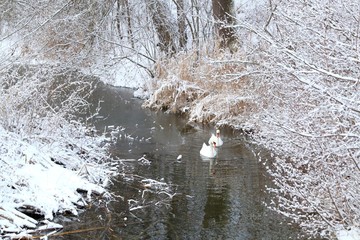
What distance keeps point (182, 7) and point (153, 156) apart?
737 cm

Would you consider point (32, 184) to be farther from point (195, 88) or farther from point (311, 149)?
point (195, 88)

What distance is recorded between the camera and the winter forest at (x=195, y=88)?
15.0 feet

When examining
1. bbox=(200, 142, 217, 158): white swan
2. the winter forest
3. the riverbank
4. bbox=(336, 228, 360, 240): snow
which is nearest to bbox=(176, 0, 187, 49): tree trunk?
the winter forest

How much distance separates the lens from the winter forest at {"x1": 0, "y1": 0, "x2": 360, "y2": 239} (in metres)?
4.56

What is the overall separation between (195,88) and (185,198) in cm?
620

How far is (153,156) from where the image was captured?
882 cm

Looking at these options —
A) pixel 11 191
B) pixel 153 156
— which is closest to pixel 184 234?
pixel 11 191

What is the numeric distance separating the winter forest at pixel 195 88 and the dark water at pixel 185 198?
0.92 feet

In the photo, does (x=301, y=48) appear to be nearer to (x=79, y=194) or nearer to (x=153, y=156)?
(x=79, y=194)

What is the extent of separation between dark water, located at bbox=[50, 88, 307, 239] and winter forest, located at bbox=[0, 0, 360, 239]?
279 mm

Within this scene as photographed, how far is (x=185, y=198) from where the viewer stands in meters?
6.59

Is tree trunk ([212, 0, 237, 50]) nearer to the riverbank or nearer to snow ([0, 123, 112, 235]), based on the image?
the riverbank

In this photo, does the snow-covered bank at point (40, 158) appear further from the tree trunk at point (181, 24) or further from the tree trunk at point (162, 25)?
the tree trunk at point (181, 24)

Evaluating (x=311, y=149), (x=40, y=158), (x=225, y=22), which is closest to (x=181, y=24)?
(x=225, y=22)
